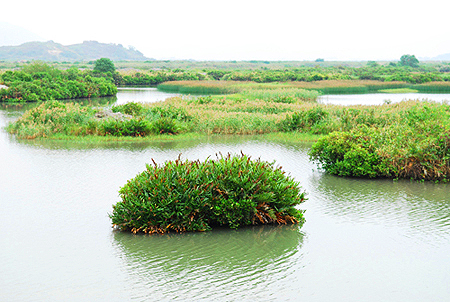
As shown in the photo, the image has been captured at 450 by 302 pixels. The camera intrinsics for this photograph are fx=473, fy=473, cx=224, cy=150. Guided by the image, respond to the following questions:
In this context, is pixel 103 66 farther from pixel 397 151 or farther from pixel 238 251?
pixel 238 251

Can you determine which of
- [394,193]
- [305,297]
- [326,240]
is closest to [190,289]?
[305,297]

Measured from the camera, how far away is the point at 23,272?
6492 mm

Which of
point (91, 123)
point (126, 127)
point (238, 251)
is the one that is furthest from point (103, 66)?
point (238, 251)

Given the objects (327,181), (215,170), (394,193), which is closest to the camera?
(215,170)

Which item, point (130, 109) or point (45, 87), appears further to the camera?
point (45, 87)

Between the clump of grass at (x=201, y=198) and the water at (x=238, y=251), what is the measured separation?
226mm

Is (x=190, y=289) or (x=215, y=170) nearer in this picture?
(x=190, y=289)

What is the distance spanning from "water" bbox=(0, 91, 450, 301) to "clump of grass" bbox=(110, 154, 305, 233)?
226 mm

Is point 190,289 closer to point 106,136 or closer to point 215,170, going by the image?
point 215,170

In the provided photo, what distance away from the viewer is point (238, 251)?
7.31m

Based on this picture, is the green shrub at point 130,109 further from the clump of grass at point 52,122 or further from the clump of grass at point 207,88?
the clump of grass at point 207,88

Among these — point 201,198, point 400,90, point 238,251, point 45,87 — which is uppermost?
point 400,90

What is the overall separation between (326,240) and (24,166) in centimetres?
994

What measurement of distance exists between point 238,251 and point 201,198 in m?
1.14
